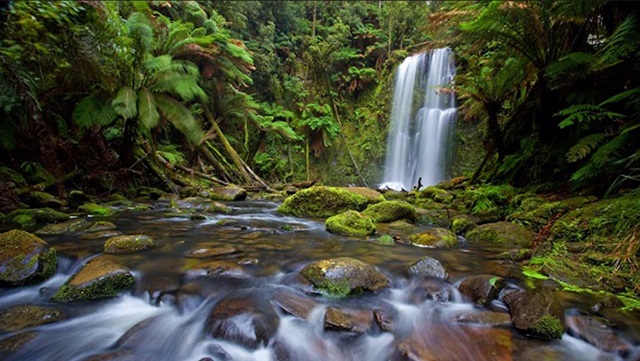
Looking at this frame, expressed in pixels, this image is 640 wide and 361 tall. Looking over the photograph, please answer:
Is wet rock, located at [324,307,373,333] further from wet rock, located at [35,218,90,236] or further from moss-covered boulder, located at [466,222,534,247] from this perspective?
wet rock, located at [35,218,90,236]

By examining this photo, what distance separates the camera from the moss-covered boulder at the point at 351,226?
4.44 meters

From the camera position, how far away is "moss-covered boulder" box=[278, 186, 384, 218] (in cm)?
603

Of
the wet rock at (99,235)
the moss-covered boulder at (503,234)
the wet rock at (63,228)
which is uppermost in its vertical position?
the moss-covered boulder at (503,234)

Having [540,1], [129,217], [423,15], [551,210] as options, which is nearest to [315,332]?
[551,210]

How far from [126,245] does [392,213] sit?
149 inches

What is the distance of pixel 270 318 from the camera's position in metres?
2.16

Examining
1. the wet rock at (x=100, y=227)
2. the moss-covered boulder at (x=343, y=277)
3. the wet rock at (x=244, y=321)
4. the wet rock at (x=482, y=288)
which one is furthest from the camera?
the wet rock at (x=100, y=227)

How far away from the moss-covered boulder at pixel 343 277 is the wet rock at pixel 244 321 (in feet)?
1.55

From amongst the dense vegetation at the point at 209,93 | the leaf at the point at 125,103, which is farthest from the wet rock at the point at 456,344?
the leaf at the point at 125,103

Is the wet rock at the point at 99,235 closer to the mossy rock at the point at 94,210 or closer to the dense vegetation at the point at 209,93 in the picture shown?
the mossy rock at the point at 94,210

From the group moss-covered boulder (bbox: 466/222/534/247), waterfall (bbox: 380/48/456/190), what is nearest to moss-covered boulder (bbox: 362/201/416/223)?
moss-covered boulder (bbox: 466/222/534/247)

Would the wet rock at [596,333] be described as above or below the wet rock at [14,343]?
above

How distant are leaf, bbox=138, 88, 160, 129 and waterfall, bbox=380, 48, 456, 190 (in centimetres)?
827

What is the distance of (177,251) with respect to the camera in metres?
3.33
